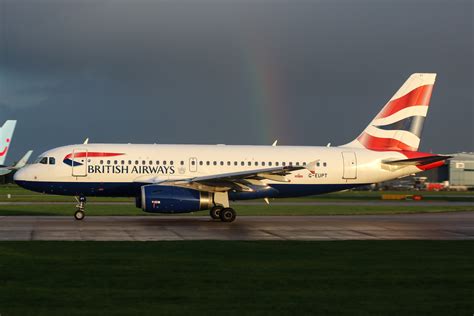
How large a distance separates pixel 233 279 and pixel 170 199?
1708cm

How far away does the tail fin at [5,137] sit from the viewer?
244 ft

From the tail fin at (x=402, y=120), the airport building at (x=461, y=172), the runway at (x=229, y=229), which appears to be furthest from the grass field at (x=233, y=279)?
the airport building at (x=461, y=172)

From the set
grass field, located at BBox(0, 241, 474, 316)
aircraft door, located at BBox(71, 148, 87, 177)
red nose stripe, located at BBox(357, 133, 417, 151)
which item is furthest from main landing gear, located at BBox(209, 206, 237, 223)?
grass field, located at BBox(0, 241, 474, 316)

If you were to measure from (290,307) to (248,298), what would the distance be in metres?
1.05

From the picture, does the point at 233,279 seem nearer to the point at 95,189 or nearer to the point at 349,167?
the point at 95,189

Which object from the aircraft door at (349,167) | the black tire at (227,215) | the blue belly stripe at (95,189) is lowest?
the black tire at (227,215)

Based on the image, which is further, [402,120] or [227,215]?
[402,120]

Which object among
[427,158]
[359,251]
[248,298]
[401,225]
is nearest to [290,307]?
[248,298]

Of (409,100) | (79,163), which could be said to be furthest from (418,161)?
(79,163)

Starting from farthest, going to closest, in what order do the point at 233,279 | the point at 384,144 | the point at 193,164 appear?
the point at 384,144 < the point at 193,164 < the point at 233,279

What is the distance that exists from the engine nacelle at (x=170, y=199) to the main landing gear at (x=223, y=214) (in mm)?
1282

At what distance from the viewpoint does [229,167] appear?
120 ft

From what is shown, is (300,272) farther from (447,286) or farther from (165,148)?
(165,148)

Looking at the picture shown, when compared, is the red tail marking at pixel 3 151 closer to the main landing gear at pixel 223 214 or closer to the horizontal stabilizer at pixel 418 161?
the main landing gear at pixel 223 214
